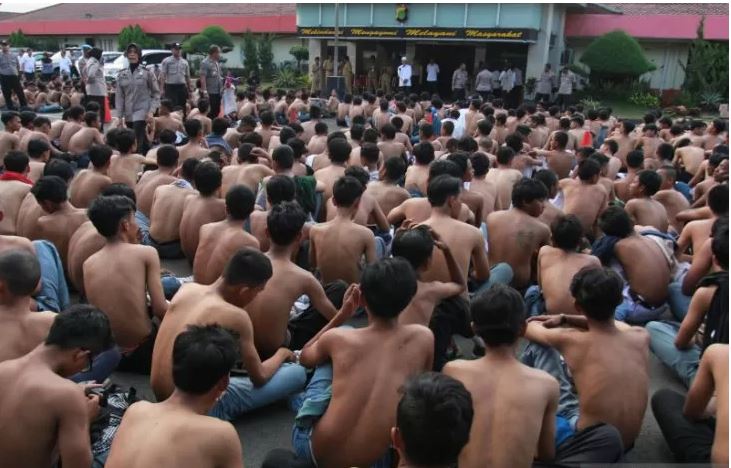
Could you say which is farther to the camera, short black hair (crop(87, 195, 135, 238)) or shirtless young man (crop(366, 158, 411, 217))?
shirtless young man (crop(366, 158, 411, 217))

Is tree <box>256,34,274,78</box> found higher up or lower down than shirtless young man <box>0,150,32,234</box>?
higher up

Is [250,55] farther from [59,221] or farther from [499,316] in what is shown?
[499,316]

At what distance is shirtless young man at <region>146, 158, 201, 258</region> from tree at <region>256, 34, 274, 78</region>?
77.2ft

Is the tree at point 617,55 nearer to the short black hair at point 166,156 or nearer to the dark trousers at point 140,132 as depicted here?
the dark trousers at point 140,132

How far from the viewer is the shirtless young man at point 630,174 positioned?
7098 mm

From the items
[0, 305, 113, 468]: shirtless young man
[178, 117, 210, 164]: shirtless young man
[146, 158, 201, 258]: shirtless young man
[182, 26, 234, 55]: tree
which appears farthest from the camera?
[182, 26, 234, 55]: tree

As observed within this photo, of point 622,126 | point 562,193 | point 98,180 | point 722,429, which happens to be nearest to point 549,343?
point 722,429

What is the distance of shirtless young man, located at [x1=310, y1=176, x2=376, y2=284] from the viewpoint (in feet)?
15.4

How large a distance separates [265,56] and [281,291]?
2612cm

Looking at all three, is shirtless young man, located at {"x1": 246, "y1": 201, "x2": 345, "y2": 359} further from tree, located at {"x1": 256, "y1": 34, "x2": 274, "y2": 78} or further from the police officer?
tree, located at {"x1": 256, "y1": 34, "x2": 274, "y2": 78}

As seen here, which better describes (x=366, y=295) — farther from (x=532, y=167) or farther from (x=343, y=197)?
(x=532, y=167)

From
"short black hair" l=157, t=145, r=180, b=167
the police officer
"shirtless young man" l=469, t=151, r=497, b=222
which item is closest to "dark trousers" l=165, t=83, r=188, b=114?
the police officer

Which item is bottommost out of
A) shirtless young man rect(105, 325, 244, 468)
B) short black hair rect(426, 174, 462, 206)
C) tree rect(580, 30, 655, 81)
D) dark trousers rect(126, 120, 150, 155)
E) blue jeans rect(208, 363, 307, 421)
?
blue jeans rect(208, 363, 307, 421)

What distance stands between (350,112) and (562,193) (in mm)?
8579
